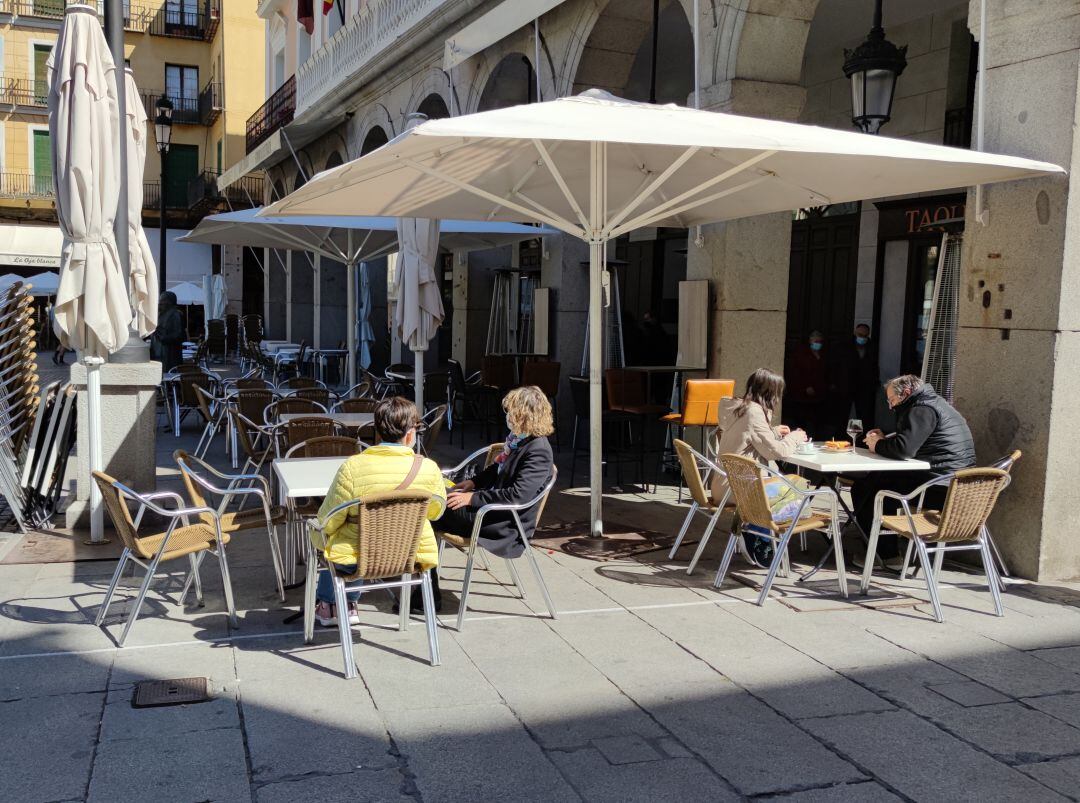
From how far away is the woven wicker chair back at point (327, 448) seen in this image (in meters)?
6.23

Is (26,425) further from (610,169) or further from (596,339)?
(610,169)

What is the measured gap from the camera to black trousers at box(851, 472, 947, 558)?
632 centimetres

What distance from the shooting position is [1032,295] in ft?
20.2

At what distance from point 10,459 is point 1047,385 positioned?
669 centimetres

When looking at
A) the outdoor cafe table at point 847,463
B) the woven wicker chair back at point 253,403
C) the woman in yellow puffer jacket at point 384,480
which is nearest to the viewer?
the woman in yellow puffer jacket at point 384,480

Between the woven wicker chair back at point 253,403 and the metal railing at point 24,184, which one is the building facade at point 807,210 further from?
the metal railing at point 24,184

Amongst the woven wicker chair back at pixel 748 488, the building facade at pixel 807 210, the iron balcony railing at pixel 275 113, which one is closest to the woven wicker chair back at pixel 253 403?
the building facade at pixel 807 210

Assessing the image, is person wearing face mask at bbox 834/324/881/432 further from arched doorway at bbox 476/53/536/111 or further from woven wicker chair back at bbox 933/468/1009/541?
woven wicker chair back at bbox 933/468/1009/541

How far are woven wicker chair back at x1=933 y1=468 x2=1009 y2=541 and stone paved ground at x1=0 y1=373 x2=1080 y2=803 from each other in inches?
18.6

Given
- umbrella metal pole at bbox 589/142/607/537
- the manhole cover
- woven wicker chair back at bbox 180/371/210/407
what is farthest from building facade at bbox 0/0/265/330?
the manhole cover

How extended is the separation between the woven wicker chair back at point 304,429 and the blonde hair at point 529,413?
7.32ft

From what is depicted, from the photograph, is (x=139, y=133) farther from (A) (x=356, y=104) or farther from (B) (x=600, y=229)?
(A) (x=356, y=104)

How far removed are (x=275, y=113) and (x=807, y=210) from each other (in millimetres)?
18385

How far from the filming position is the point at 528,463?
520 centimetres
